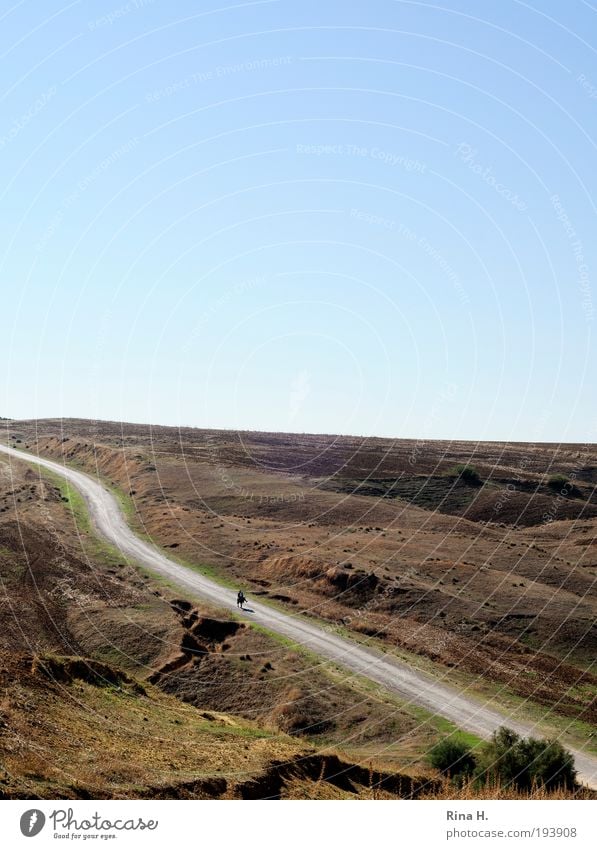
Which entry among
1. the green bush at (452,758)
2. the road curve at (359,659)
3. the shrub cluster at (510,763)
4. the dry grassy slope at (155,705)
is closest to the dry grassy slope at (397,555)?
the road curve at (359,659)

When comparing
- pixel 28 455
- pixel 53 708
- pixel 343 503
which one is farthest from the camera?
pixel 28 455

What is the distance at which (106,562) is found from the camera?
2539 inches

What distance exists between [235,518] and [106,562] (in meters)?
21.7

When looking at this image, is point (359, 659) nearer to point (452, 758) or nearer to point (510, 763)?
point (452, 758)

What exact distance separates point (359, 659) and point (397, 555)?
2365 cm

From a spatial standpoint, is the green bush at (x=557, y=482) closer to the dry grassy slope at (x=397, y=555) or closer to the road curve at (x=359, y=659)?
the dry grassy slope at (x=397, y=555)

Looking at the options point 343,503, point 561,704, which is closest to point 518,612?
point 561,704

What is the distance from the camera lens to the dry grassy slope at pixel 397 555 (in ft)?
166

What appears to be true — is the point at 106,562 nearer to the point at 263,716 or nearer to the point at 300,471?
the point at 263,716

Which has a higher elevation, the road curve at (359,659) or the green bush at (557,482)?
the green bush at (557,482)

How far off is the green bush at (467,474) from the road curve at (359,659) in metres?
57.0

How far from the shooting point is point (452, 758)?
3206 centimetres

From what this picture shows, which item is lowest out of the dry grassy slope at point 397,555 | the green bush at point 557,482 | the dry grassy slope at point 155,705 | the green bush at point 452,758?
the green bush at point 452,758

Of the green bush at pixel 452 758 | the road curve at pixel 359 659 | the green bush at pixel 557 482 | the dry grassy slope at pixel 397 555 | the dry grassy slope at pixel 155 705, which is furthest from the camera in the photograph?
the green bush at pixel 557 482
